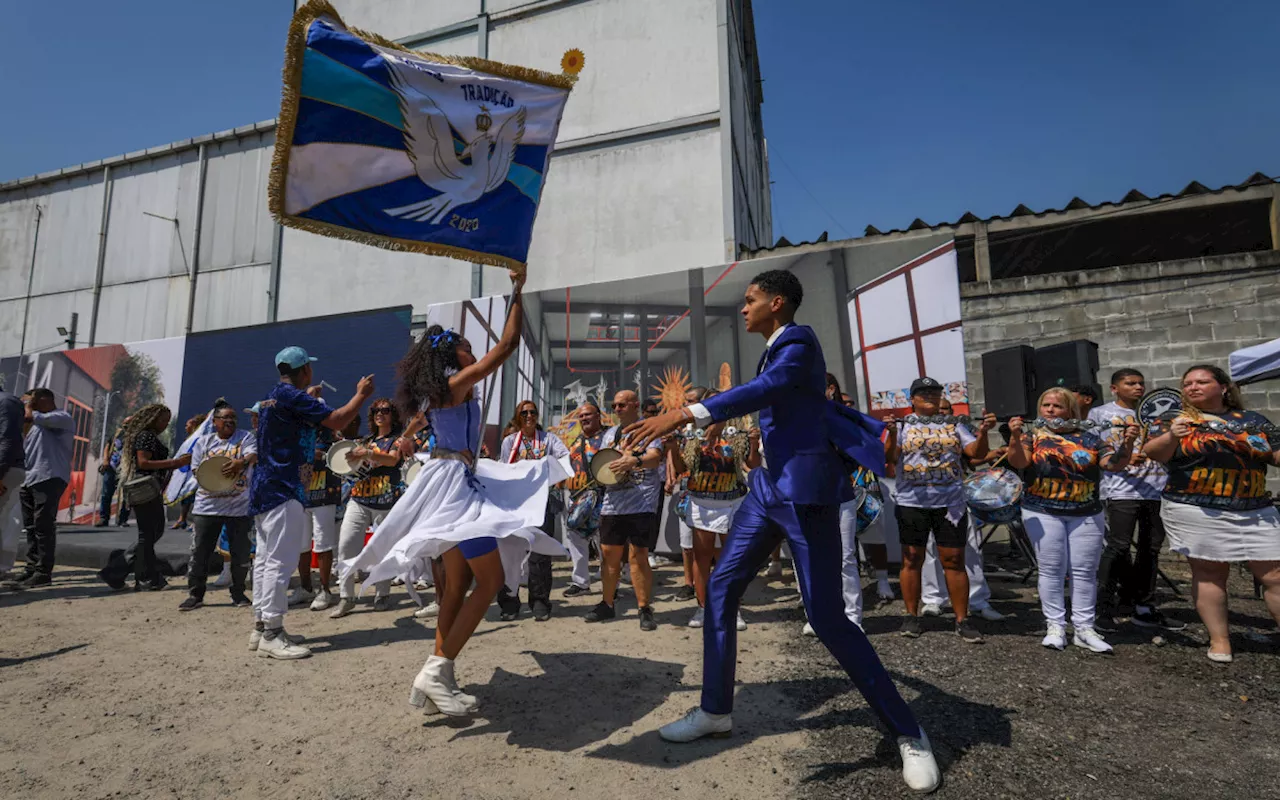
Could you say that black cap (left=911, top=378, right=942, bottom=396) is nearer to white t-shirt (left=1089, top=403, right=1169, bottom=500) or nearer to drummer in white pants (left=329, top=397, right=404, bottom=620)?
white t-shirt (left=1089, top=403, right=1169, bottom=500)

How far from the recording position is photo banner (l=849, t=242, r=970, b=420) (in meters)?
6.88

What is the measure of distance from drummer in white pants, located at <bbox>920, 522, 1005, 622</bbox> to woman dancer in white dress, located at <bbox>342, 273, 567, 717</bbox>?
3597mm

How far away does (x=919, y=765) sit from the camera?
244 centimetres

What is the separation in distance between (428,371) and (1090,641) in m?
4.76

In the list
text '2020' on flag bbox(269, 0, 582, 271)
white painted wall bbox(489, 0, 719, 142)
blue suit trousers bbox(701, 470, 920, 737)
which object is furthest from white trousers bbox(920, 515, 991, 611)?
white painted wall bbox(489, 0, 719, 142)

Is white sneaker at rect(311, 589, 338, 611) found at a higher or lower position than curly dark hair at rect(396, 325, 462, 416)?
lower

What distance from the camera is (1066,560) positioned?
176 inches

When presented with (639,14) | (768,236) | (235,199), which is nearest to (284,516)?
(639,14)

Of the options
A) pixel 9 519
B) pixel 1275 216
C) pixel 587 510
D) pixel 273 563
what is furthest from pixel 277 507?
pixel 1275 216

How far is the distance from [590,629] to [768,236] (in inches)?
874

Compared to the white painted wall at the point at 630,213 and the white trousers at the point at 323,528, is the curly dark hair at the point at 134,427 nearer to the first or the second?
the white trousers at the point at 323,528

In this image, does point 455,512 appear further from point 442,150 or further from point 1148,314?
point 1148,314

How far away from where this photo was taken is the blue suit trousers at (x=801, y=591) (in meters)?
2.59

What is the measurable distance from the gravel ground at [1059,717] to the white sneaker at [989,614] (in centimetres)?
30
